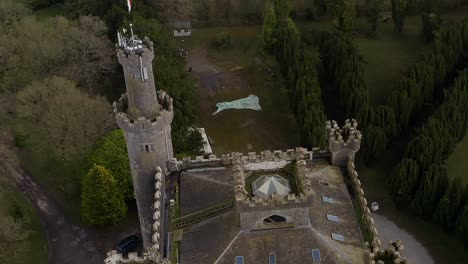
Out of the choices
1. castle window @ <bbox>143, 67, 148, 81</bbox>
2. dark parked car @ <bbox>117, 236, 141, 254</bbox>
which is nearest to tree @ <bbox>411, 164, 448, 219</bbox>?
dark parked car @ <bbox>117, 236, 141, 254</bbox>

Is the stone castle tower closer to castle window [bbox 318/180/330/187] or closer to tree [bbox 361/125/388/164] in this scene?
castle window [bbox 318/180/330/187]

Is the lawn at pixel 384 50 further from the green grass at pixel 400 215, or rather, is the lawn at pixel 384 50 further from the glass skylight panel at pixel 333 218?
the glass skylight panel at pixel 333 218

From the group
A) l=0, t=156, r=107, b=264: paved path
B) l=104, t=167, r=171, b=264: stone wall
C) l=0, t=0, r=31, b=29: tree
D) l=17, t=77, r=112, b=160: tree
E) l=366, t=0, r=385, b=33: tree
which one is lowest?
l=0, t=156, r=107, b=264: paved path

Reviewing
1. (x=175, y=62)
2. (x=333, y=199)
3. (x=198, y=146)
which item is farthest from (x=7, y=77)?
(x=333, y=199)

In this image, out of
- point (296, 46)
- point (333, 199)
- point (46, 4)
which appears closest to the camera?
point (333, 199)

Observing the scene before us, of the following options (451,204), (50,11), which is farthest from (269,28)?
(50,11)

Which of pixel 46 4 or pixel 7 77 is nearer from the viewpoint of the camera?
pixel 7 77

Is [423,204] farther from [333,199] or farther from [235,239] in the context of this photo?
[235,239]
